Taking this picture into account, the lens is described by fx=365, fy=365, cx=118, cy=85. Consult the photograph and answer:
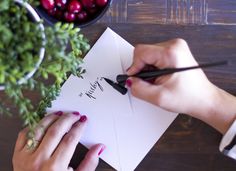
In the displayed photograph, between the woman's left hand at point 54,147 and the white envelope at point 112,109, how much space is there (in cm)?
2

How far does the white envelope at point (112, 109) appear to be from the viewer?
0.73 meters

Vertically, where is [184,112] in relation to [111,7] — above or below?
below

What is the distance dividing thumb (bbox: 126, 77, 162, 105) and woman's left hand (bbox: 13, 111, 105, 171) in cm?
14

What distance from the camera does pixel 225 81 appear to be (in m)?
0.72

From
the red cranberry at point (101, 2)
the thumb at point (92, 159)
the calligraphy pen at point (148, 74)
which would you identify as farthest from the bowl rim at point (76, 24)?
the thumb at point (92, 159)

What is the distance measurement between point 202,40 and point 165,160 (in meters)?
0.25

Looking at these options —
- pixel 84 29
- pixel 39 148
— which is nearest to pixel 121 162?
pixel 39 148

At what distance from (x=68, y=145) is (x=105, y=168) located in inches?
3.6

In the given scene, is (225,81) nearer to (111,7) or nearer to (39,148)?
(111,7)

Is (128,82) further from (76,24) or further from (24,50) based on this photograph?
(24,50)

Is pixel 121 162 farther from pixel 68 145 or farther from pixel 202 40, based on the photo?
pixel 202 40

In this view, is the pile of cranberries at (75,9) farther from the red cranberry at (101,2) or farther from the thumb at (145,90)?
the thumb at (145,90)

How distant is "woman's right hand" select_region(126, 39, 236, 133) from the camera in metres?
0.64

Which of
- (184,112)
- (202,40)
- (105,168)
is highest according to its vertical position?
(202,40)
